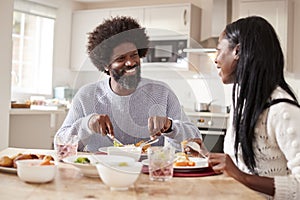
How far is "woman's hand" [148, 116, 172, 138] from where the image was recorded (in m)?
1.60

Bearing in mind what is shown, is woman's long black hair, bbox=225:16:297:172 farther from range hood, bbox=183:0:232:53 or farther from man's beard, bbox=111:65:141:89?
range hood, bbox=183:0:232:53

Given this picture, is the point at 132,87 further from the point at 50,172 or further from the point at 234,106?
the point at 50,172

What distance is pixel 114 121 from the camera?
178 centimetres

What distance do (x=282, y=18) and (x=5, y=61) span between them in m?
2.41

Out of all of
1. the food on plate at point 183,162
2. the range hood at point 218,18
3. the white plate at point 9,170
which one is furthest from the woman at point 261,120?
the range hood at point 218,18

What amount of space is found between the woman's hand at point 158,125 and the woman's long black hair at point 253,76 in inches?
13.0

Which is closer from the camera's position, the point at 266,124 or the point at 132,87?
the point at 266,124

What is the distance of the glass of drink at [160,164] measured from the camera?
119 centimetres

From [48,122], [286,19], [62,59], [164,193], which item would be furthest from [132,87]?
[62,59]

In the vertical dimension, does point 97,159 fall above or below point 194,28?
below

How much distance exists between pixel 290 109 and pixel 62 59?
390 cm

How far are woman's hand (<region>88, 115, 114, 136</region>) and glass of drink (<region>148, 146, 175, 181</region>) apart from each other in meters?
0.42

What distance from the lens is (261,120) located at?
4.14 ft

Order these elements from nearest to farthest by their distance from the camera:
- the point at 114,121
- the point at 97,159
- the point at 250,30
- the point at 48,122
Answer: the point at 97,159, the point at 250,30, the point at 114,121, the point at 48,122
